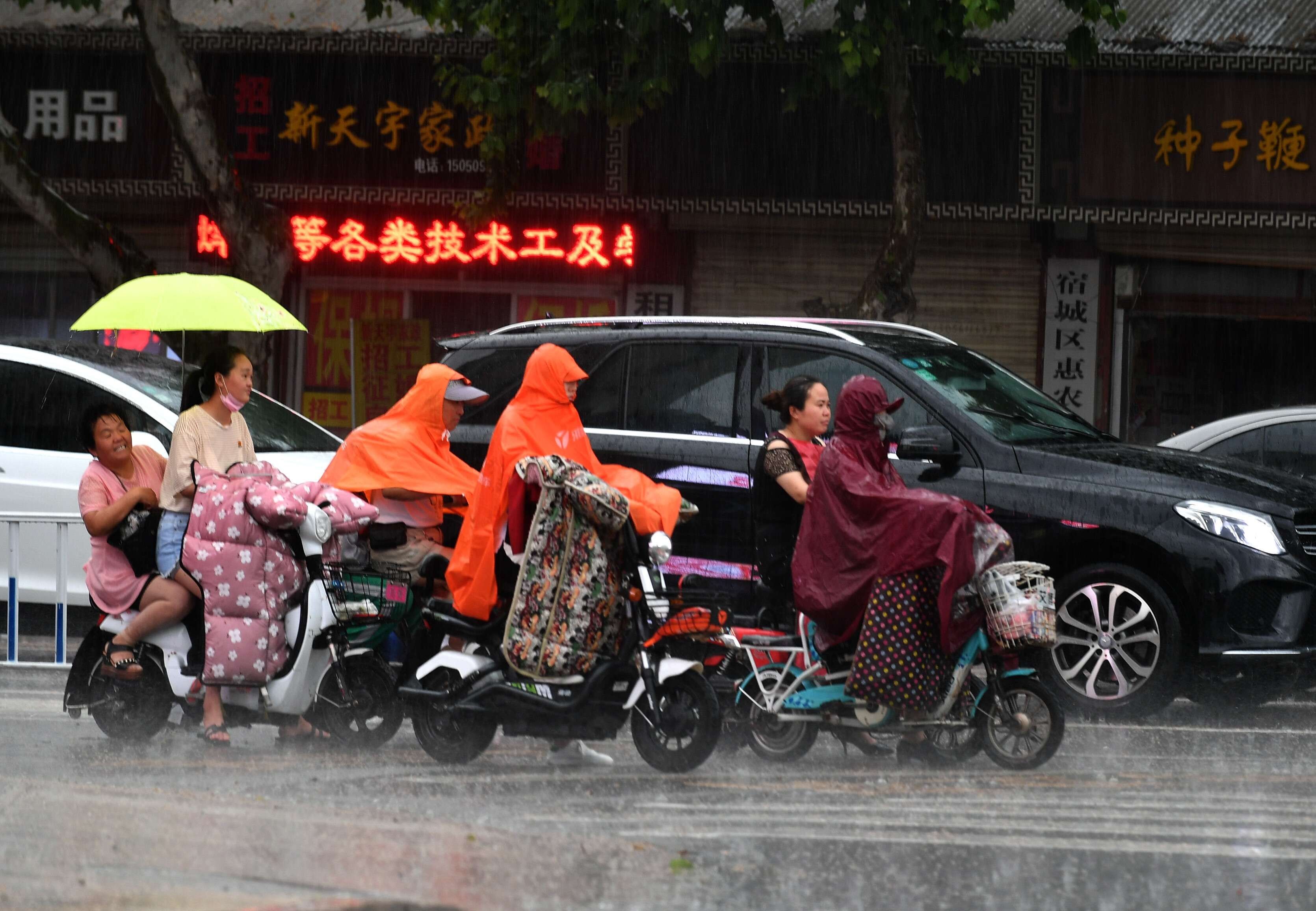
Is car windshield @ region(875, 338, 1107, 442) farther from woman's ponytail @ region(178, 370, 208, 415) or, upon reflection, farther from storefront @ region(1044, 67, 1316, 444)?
storefront @ region(1044, 67, 1316, 444)

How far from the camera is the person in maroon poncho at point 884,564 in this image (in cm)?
651

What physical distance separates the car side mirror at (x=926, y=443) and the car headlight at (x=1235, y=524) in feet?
3.46

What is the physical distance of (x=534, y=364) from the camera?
7207mm

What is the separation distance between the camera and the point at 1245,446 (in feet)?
33.7

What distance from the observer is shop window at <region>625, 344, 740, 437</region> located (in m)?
8.67

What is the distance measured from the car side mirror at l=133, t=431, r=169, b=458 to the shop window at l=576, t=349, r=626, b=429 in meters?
2.34

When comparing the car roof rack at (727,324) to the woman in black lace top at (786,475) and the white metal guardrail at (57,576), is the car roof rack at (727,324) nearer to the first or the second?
the woman in black lace top at (786,475)

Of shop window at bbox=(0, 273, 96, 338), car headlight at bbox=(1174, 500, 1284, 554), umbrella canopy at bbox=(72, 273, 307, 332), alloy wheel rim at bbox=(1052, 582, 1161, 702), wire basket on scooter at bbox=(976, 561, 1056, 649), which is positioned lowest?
alloy wheel rim at bbox=(1052, 582, 1161, 702)

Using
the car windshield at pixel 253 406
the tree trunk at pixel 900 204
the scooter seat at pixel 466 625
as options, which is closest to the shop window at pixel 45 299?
the car windshield at pixel 253 406

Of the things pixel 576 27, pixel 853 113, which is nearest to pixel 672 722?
pixel 576 27

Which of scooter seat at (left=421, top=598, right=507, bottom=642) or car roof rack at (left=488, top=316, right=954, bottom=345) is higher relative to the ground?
car roof rack at (left=488, top=316, right=954, bottom=345)

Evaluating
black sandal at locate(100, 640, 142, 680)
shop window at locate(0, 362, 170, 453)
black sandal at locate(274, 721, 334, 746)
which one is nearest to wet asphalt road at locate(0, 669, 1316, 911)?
black sandal at locate(274, 721, 334, 746)

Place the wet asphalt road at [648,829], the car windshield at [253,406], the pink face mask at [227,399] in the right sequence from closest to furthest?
the wet asphalt road at [648,829] < the pink face mask at [227,399] < the car windshield at [253,406]

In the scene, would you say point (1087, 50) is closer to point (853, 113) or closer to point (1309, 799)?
point (853, 113)
